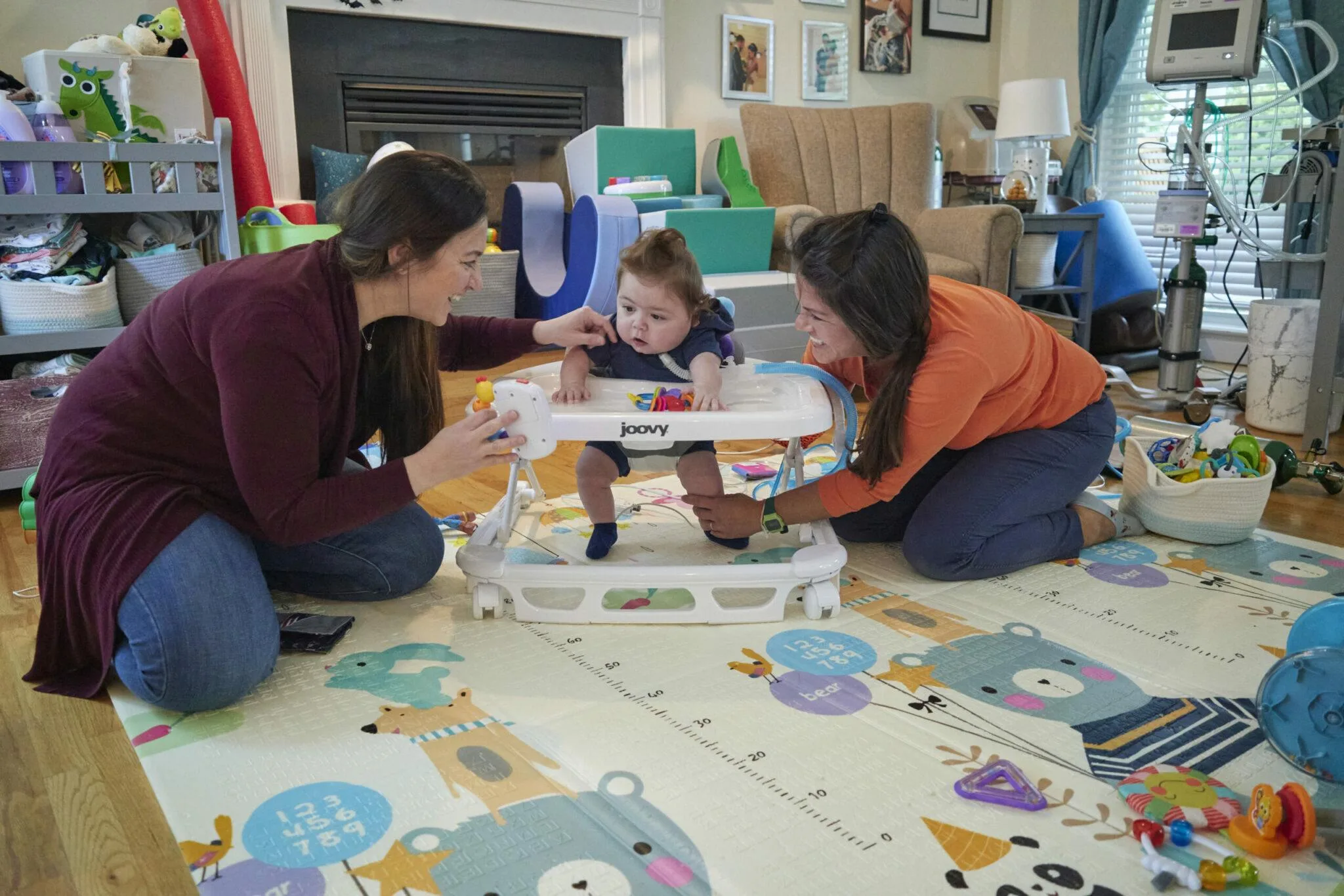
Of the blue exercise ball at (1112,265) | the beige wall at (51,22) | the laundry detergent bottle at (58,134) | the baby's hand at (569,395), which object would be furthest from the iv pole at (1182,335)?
the beige wall at (51,22)

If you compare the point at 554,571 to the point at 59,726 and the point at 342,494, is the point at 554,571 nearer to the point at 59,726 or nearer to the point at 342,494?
the point at 342,494

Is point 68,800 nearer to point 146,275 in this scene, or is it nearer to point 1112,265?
point 146,275

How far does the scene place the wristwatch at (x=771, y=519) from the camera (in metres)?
1.75

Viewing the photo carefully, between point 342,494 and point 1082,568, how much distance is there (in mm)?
1283

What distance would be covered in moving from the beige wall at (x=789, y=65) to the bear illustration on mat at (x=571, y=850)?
370cm

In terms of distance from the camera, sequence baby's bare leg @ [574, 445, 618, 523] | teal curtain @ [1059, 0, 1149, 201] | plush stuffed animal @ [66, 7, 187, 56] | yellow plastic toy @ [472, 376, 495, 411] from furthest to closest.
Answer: teal curtain @ [1059, 0, 1149, 201] → plush stuffed animal @ [66, 7, 187, 56] → baby's bare leg @ [574, 445, 618, 523] → yellow plastic toy @ [472, 376, 495, 411]

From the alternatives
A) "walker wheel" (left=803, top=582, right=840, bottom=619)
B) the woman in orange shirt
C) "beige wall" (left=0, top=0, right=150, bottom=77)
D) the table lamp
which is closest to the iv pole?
the table lamp

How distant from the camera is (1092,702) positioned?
4.48 ft

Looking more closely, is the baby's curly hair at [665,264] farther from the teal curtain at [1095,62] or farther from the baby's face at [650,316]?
the teal curtain at [1095,62]

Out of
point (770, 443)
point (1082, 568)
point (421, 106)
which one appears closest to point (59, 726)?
point (1082, 568)

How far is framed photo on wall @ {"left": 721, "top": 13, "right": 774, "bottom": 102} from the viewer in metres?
4.44

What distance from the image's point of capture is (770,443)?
2.84 m

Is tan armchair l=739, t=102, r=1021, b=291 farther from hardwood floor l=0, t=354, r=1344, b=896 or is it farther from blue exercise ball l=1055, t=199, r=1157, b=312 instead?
hardwood floor l=0, t=354, r=1344, b=896

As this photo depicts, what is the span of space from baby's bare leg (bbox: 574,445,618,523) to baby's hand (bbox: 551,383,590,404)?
7.2 inches
